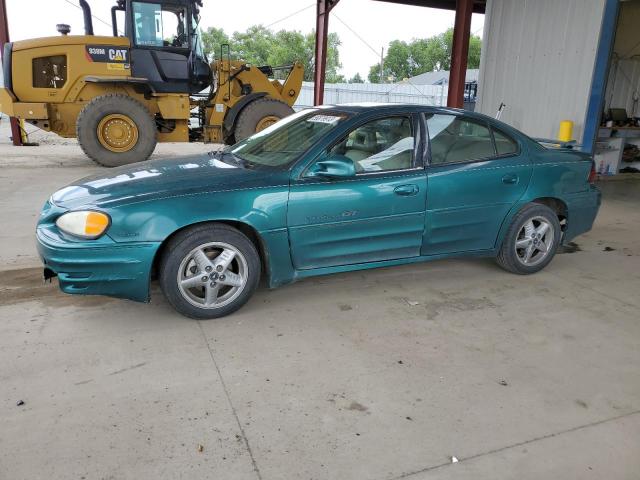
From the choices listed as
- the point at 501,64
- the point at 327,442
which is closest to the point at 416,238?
the point at 327,442

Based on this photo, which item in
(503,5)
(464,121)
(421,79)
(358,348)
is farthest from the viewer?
(421,79)

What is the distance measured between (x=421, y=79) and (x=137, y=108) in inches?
1343

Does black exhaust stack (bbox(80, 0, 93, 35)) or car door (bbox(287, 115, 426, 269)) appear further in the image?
black exhaust stack (bbox(80, 0, 93, 35))

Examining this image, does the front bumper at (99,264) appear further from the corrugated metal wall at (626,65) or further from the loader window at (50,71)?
the corrugated metal wall at (626,65)

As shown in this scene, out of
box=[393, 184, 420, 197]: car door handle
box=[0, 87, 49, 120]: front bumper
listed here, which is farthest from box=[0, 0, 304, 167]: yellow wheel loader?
box=[393, 184, 420, 197]: car door handle

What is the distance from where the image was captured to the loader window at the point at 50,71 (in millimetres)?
10227

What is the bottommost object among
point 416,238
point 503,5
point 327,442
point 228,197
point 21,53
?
point 327,442

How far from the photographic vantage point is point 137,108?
10.0 m

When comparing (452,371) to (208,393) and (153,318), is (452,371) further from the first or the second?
(153,318)

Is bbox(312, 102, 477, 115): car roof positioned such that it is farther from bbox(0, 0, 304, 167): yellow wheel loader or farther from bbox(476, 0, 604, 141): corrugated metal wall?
bbox(0, 0, 304, 167): yellow wheel loader

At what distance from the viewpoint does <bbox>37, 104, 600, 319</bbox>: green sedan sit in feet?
10.4

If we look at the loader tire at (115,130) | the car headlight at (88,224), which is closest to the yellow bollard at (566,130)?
the loader tire at (115,130)

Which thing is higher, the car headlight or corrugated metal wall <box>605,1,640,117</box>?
corrugated metal wall <box>605,1,640,117</box>

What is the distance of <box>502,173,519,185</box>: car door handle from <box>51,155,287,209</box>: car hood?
6.11 feet
